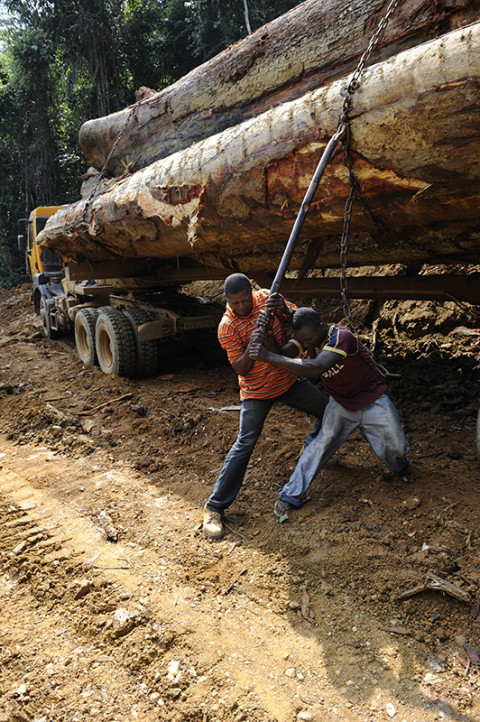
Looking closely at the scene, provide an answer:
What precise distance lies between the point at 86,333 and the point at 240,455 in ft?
18.8

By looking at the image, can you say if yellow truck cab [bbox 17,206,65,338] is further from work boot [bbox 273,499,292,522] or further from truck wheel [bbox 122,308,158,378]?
work boot [bbox 273,499,292,522]

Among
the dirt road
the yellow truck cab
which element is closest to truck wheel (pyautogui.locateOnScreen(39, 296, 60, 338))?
the yellow truck cab

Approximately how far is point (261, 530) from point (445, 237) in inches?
103

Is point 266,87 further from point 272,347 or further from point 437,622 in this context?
point 437,622

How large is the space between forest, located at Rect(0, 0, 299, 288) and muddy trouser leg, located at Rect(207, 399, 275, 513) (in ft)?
48.6

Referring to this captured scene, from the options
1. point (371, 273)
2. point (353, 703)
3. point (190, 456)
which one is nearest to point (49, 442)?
point (190, 456)

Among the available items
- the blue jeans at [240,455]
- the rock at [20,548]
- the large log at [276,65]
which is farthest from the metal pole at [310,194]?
the rock at [20,548]

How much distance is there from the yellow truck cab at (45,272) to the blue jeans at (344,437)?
866 cm

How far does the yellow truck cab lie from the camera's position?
11.2 metres

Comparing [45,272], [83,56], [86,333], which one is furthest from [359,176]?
[83,56]

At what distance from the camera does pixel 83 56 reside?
16.2 m

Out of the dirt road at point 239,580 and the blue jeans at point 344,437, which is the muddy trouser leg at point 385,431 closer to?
the blue jeans at point 344,437

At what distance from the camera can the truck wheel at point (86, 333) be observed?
27.4 ft

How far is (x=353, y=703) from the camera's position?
2.22 metres
